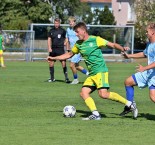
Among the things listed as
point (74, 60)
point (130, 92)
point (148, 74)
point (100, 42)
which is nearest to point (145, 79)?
point (148, 74)

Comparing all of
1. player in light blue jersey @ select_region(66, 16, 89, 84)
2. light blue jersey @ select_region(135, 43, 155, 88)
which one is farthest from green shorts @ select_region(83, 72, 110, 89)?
player in light blue jersey @ select_region(66, 16, 89, 84)

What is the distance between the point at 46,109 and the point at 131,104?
85.3 inches

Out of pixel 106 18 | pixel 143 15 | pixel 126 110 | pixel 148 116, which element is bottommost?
pixel 148 116

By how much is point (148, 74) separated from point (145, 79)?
4.5 inches

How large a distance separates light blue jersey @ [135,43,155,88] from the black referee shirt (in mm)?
9214

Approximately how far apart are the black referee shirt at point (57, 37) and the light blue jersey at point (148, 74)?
30.2ft

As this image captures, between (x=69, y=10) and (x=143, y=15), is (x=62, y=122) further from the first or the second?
(x=69, y=10)

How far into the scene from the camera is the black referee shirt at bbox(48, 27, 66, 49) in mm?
20656

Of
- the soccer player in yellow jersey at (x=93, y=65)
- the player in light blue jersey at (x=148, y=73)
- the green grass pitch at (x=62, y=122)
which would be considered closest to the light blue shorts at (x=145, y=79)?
the player in light blue jersey at (x=148, y=73)

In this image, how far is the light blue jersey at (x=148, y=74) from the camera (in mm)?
11367

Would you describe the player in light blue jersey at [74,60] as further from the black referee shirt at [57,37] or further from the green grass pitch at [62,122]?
the green grass pitch at [62,122]

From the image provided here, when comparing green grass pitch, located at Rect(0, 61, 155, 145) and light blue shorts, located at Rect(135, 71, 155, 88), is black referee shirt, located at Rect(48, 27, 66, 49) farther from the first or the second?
light blue shorts, located at Rect(135, 71, 155, 88)

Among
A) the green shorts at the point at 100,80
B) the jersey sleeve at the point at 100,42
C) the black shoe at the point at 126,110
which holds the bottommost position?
the black shoe at the point at 126,110

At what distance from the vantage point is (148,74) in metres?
11.5
